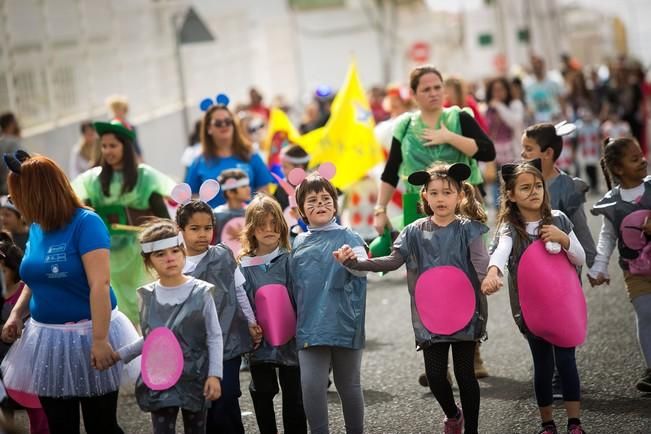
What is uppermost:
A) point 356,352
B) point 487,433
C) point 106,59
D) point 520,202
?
point 106,59

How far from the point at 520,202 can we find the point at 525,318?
60 cm

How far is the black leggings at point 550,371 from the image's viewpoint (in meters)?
6.77

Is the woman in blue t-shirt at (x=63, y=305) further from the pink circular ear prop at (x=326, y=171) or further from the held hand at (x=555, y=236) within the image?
the held hand at (x=555, y=236)

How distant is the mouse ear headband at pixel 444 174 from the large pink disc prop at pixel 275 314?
0.89m

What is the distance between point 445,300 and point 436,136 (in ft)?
5.73

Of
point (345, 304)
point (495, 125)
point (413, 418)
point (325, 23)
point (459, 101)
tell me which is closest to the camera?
point (345, 304)

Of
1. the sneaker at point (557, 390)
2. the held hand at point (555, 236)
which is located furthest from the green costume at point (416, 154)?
the held hand at point (555, 236)

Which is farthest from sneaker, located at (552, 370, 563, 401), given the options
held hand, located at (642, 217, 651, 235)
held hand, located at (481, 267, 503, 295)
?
held hand, located at (481, 267, 503, 295)

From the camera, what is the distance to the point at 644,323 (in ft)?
24.7

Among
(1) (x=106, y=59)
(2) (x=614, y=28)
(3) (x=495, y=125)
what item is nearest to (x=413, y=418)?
(3) (x=495, y=125)

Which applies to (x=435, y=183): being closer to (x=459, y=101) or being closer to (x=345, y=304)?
(x=345, y=304)

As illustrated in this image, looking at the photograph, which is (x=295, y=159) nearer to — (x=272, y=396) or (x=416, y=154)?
(x=416, y=154)

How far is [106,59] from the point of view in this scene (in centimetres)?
2242

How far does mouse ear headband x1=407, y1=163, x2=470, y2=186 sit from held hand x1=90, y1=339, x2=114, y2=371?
1780 mm
